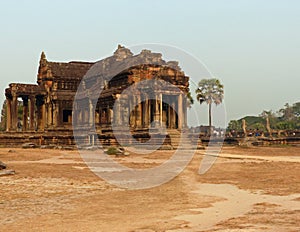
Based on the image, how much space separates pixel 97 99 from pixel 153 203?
35.6 m

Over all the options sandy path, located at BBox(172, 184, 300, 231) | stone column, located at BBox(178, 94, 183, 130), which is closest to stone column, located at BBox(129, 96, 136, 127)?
stone column, located at BBox(178, 94, 183, 130)

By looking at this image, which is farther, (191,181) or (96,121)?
(96,121)

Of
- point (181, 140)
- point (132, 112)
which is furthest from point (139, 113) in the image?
point (181, 140)

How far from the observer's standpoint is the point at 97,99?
46031 mm

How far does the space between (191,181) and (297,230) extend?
28.1ft

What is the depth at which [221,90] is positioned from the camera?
70562 millimetres

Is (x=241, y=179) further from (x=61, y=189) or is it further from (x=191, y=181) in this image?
(x=61, y=189)

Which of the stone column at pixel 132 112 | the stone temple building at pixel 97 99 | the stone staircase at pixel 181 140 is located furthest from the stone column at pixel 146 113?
the stone staircase at pixel 181 140

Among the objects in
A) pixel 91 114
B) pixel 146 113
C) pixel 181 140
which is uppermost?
pixel 91 114

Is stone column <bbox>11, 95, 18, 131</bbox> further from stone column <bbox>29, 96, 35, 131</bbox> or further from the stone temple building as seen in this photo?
stone column <bbox>29, 96, 35, 131</bbox>

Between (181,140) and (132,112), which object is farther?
(132,112)

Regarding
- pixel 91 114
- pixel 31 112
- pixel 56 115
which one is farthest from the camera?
pixel 56 115

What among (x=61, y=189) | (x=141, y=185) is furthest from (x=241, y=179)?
(x=61, y=189)

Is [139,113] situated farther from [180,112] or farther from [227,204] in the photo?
[227,204]
